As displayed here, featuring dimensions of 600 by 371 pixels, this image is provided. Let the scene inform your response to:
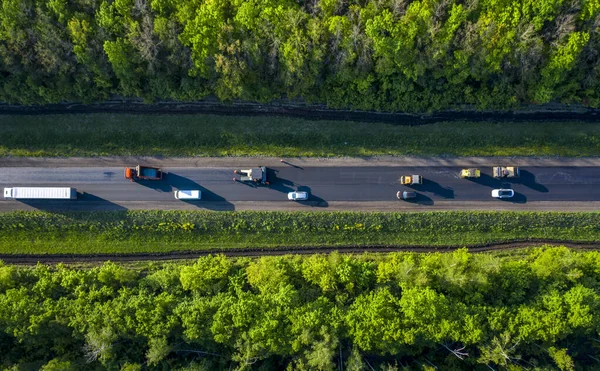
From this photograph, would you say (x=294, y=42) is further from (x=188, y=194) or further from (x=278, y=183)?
(x=188, y=194)

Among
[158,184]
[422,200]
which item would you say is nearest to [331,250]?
[422,200]

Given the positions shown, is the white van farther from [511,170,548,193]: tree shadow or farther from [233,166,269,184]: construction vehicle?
[511,170,548,193]: tree shadow

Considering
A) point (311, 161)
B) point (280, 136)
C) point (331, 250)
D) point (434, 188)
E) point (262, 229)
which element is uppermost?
point (280, 136)

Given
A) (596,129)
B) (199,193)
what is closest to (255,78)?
(199,193)

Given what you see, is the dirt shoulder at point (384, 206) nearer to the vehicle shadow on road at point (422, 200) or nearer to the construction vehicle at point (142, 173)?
the vehicle shadow on road at point (422, 200)

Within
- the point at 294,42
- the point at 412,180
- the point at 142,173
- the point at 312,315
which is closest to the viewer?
the point at 312,315

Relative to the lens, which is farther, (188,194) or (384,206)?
(384,206)

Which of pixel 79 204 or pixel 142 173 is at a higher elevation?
pixel 142 173

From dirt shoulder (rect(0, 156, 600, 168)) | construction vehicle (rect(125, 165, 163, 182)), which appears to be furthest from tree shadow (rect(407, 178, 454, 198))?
construction vehicle (rect(125, 165, 163, 182))
